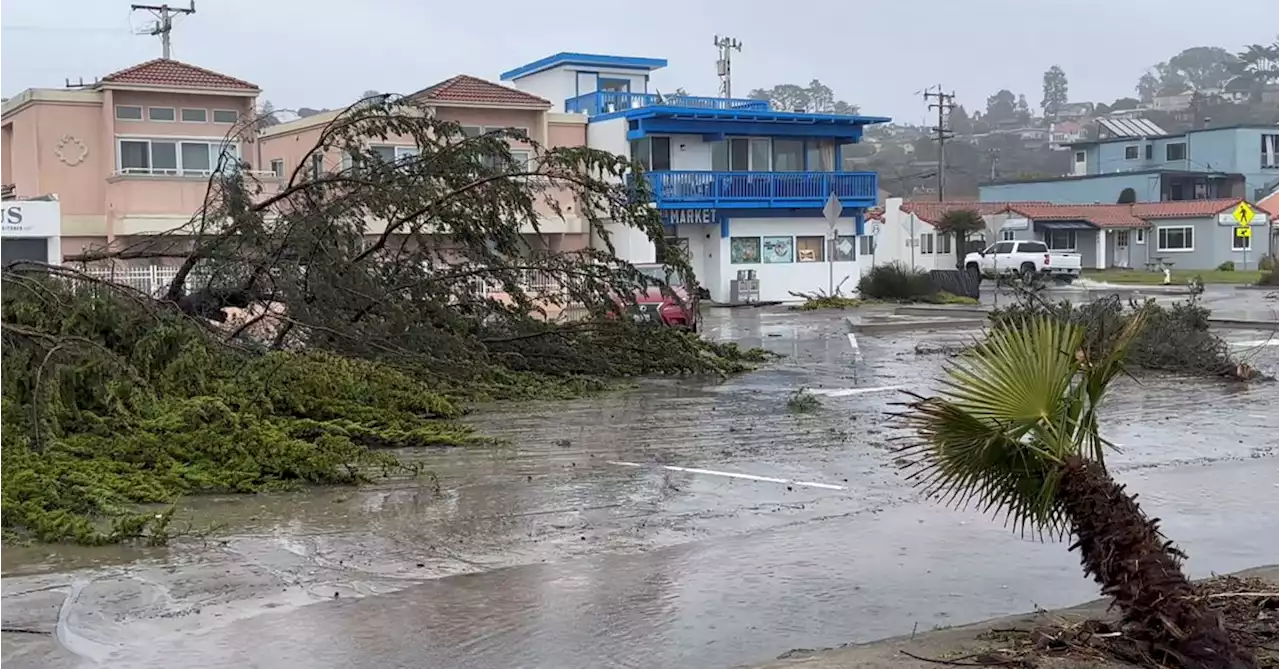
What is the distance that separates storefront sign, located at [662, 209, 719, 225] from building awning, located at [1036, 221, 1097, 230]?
28.8m

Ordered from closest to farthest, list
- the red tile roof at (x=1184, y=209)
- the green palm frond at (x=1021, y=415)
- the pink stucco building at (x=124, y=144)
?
the green palm frond at (x=1021, y=415) < the pink stucco building at (x=124, y=144) < the red tile roof at (x=1184, y=209)

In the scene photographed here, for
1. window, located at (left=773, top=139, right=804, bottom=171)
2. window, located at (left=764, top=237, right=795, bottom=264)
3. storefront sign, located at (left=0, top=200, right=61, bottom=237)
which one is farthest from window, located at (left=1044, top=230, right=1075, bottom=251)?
storefront sign, located at (left=0, top=200, right=61, bottom=237)

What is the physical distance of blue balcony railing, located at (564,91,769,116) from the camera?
46.8 m

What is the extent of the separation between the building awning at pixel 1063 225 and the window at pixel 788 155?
81.2 feet

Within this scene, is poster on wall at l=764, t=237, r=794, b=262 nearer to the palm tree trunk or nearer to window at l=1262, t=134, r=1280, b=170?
the palm tree trunk

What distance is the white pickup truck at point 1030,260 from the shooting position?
178 ft

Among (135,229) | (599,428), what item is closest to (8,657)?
(599,428)

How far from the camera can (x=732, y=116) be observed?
43.3m

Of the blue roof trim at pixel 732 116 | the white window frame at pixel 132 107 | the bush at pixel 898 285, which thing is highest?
the blue roof trim at pixel 732 116

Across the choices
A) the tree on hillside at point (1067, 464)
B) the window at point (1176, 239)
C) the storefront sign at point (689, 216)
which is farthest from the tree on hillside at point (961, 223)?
the tree on hillside at point (1067, 464)

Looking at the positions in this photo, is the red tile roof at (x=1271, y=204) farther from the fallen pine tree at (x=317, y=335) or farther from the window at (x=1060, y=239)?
the fallen pine tree at (x=317, y=335)

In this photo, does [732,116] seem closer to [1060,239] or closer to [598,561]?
[1060,239]

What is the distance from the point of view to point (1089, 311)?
19031 mm

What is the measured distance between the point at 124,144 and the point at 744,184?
18.7m
